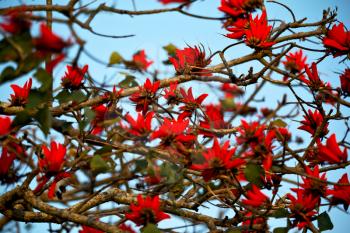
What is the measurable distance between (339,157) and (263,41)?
418 millimetres

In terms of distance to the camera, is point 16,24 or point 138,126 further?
point 138,126

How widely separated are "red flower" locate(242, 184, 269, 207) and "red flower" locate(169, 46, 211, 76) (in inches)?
17.8

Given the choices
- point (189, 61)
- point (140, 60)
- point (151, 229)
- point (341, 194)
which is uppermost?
point (189, 61)

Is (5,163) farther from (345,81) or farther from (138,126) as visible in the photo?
(345,81)

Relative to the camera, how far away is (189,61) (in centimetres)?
145

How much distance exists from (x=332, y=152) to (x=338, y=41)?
1.34ft

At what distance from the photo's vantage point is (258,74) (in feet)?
4.23

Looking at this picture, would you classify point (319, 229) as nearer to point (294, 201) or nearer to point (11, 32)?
point (294, 201)

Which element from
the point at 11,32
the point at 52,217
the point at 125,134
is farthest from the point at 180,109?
the point at 11,32

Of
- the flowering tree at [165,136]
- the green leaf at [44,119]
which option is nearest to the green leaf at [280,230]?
the flowering tree at [165,136]

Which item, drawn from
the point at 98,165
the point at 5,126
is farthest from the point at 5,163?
the point at 98,165

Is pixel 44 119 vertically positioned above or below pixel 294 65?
below

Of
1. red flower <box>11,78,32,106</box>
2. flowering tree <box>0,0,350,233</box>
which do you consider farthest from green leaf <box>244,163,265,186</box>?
red flower <box>11,78,32,106</box>

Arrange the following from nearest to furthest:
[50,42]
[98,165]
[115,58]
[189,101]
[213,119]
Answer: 1. [50,42]
2. [98,165]
3. [115,58]
4. [213,119]
5. [189,101]
